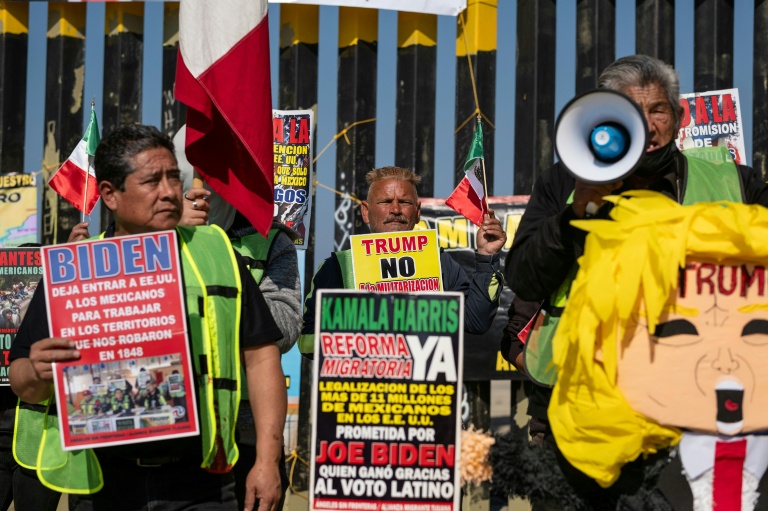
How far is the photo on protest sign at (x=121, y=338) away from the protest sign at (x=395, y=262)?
224cm

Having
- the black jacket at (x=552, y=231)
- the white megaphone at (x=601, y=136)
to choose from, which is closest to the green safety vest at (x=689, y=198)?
the black jacket at (x=552, y=231)

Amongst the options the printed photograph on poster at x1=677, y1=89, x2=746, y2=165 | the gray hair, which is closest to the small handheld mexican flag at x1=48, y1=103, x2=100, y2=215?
the printed photograph on poster at x1=677, y1=89, x2=746, y2=165

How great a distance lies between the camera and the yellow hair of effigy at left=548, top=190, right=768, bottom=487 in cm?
258

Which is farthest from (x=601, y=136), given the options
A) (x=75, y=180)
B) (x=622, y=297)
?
(x=75, y=180)

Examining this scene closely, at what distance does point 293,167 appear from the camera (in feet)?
25.8

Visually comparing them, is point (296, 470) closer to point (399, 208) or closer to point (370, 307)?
point (399, 208)

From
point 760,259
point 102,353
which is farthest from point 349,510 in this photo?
point 760,259

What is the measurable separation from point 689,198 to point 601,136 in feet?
1.22

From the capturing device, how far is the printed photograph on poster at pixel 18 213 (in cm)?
805

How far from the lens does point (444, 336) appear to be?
154 inches

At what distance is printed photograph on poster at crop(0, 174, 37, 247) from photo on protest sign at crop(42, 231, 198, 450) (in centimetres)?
503

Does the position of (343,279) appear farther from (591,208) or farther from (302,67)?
(302,67)

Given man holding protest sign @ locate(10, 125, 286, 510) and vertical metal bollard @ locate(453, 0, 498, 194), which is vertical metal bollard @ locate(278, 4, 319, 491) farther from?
man holding protest sign @ locate(10, 125, 286, 510)

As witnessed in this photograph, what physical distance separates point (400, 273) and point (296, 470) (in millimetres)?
3232
